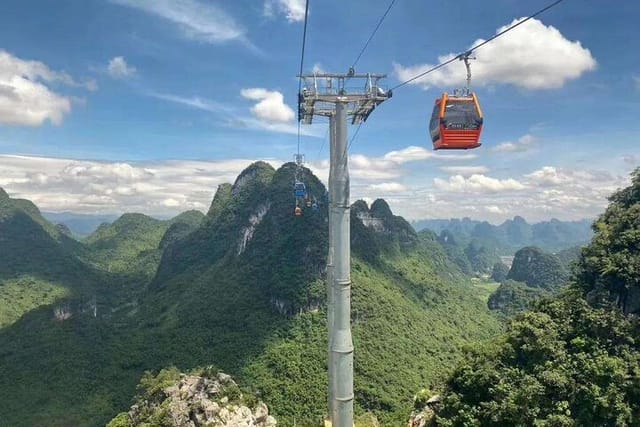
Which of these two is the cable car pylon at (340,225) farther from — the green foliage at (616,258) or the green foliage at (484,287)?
the green foliage at (484,287)

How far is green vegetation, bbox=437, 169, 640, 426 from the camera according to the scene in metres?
18.2

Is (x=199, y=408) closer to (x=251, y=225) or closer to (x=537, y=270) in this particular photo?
(x=251, y=225)

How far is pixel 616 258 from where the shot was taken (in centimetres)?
2347

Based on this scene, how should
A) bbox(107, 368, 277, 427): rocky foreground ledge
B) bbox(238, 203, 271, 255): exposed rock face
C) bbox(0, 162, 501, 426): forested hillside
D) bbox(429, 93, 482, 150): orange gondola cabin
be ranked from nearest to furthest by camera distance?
1. bbox(429, 93, 482, 150): orange gondola cabin
2. bbox(107, 368, 277, 427): rocky foreground ledge
3. bbox(0, 162, 501, 426): forested hillside
4. bbox(238, 203, 271, 255): exposed rock face

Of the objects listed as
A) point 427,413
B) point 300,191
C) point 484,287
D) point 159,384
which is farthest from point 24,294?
point 484,287

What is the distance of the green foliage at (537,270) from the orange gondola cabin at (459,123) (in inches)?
4527

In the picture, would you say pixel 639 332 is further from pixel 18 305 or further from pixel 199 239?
pixel 18 305

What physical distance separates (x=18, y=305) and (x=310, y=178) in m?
57.7

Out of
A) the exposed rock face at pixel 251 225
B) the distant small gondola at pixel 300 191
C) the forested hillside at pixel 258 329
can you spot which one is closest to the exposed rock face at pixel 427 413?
the forested hillside at pixel 258 329

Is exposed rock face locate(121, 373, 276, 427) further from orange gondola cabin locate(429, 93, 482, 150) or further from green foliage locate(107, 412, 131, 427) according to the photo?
orange gondola cabin locate(429, 93, 482, 150)

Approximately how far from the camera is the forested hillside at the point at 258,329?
4100 centimetres

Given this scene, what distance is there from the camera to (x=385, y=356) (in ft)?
155

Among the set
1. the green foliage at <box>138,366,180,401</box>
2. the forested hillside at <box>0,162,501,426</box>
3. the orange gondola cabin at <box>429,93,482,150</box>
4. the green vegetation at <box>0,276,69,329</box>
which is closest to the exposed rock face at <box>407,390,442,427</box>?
the forested hillside at <box>0,162,501,426</box>

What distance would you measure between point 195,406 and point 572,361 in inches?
715
